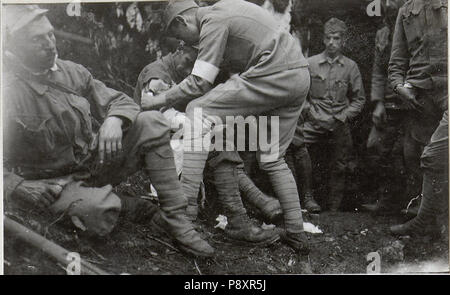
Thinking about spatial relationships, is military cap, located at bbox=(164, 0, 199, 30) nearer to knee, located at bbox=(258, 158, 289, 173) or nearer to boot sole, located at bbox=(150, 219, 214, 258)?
knee, located at bbox=(258, 158, 289, 173)

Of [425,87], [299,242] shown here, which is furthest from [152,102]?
[425,87]

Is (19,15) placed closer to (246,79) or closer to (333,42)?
(246,79)

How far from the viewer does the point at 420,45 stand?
4.89 m

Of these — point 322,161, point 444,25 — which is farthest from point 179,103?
point 444,25

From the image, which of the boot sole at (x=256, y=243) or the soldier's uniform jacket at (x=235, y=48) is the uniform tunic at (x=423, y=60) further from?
the boot sole at (x=256, y=243)

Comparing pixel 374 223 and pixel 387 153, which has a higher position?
pixel 387 153

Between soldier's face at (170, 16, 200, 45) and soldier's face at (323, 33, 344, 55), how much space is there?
99 cm

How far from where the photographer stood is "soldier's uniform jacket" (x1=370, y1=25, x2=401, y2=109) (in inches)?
193

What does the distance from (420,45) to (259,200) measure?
169cm

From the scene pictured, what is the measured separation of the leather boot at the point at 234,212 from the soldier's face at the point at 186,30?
3.07ft

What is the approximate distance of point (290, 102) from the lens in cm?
470

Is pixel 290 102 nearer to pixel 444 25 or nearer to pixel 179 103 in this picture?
pixel 179 103

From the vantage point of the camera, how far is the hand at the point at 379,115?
195 inches
